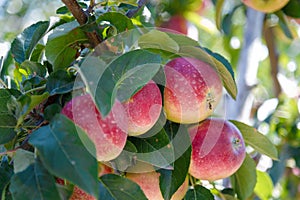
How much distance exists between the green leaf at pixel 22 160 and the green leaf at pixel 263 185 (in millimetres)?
746

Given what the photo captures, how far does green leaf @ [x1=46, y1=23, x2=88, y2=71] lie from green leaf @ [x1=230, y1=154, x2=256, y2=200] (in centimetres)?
38

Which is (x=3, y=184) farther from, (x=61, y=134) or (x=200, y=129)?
(x=200, y=129)

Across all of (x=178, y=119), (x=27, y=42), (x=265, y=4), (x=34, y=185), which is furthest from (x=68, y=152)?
(x=265, y=4)

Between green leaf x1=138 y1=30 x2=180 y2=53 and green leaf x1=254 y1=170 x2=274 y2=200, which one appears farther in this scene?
green leaf x1=254 y1=170 x2=274 y2=200

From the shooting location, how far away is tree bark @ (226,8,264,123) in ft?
4.77

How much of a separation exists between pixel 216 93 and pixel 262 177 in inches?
19.3

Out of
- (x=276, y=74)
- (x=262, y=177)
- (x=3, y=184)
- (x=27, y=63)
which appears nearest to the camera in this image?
(x=3, y=184)

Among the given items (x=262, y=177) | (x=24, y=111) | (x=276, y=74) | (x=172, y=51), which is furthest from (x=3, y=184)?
(x=276, y=74)

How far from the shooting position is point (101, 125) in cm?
77

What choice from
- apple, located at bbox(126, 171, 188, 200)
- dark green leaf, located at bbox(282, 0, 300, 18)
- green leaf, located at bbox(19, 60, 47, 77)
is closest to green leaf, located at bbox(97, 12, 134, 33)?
green leaf, located at bbox(19, 60, 47, 77)

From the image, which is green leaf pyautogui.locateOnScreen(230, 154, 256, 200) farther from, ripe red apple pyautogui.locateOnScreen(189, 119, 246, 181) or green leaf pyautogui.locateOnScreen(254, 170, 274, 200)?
green leaf pyautogui.locateOnScreen(254, 170, 274, 200)

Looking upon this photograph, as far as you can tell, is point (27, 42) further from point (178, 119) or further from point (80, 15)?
point (178, 119)

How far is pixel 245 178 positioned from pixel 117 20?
0.38 m

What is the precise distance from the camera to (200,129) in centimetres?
92
